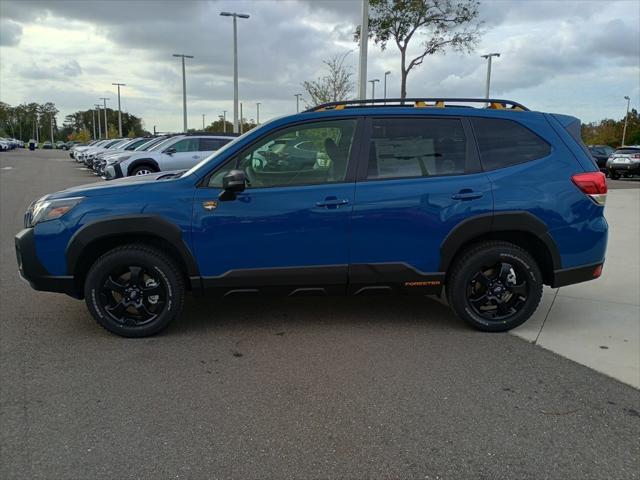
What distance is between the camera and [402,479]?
261 centimetres

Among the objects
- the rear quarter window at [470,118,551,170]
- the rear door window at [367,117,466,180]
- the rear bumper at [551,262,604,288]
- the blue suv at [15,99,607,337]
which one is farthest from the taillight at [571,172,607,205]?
the rear door window at [367,117,466,180]

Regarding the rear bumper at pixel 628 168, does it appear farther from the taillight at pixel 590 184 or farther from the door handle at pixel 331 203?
the door handle at pixel 331 203

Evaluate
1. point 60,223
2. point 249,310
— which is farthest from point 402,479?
point 60,223

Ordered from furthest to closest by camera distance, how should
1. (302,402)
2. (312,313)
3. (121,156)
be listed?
(121,156)
(312,313)
(302,402)

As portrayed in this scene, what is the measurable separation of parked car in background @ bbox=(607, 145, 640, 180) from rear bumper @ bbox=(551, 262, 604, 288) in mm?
24714

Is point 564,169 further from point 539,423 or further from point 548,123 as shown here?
point 539,423

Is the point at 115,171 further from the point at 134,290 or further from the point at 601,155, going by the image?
the point at 601,155

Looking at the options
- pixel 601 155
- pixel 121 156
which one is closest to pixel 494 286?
pixel 121 156

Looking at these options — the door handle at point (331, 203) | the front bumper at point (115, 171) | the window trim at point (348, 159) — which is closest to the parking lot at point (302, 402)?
the door handle at point (331, 203)

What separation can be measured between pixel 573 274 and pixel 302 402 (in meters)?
2.61

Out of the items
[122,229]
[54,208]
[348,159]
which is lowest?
[122,229]

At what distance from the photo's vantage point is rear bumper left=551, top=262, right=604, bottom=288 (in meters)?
4.49

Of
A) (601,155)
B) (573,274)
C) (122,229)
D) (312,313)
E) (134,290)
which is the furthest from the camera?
(601,155)

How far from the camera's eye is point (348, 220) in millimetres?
4215
